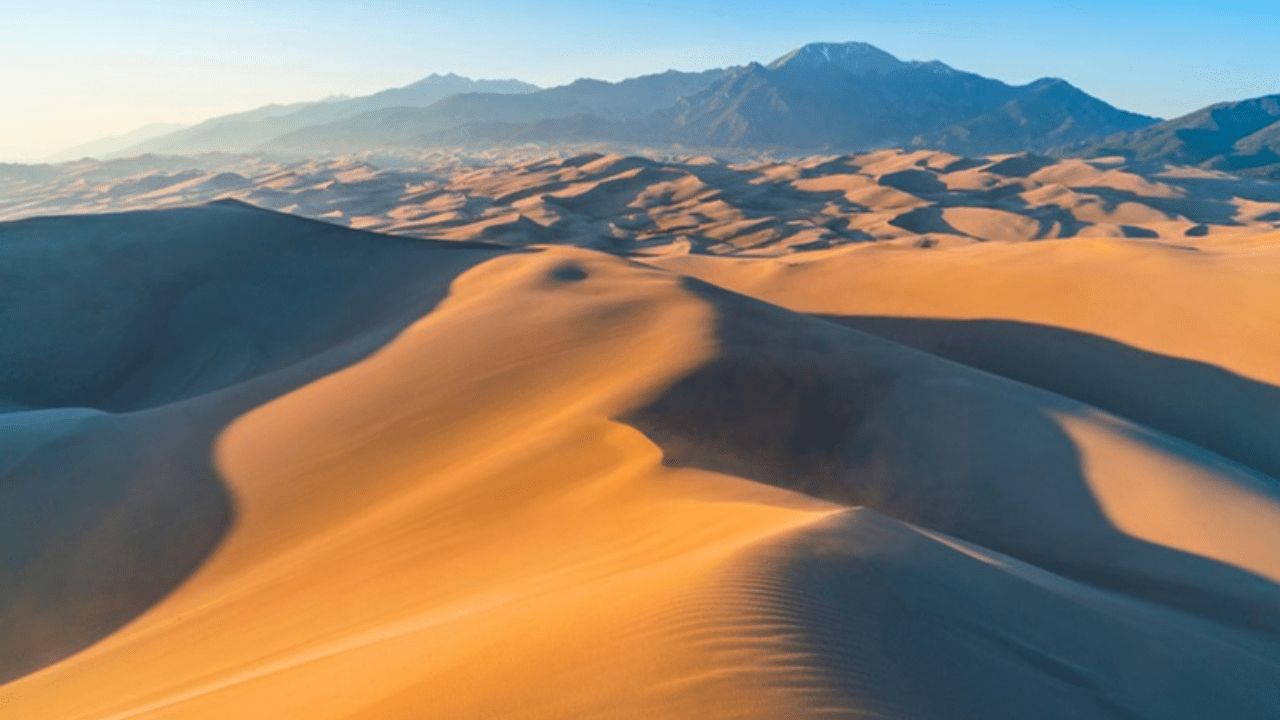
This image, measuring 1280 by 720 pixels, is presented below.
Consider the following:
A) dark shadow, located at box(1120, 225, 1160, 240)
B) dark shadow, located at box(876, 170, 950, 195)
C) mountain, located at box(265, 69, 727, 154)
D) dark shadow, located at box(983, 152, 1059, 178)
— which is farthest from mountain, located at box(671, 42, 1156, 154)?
dark shadow, located at box(1120, 225, 1160, 240)

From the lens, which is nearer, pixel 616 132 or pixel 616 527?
pixel 616 527

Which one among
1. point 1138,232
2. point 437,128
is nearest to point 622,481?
point 1138,232

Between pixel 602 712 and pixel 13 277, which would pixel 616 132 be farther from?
pixel 602 712

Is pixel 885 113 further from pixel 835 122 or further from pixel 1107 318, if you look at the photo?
pixel 1107 318

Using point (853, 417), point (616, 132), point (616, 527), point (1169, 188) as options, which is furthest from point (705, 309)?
point (616, 132)

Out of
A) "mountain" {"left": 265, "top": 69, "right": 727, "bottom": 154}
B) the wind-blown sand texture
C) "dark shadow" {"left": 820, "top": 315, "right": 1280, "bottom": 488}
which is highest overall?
the wind-blown sand texture

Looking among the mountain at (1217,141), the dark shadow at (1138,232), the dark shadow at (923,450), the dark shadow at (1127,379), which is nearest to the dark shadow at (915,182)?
the dark shadow at (1138,232)

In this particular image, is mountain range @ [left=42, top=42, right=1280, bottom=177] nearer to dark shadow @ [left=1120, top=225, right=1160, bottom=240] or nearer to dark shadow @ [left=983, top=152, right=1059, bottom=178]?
dark shadow @ [left=983, top=152, right=1059, bottom=178]
